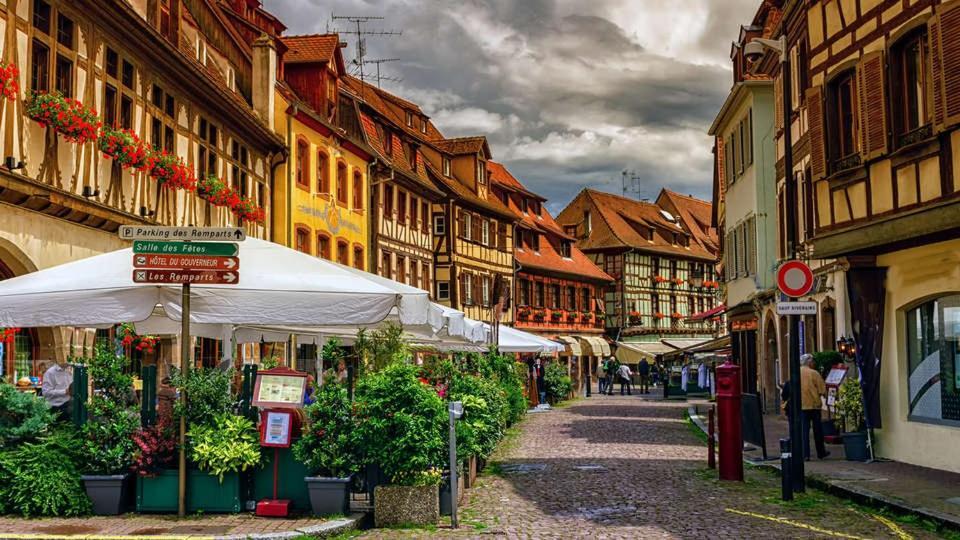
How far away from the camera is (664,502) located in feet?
39.9

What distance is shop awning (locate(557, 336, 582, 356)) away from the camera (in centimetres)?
6100

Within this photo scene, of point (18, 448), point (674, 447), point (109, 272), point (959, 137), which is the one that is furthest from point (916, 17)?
point (18, 448)

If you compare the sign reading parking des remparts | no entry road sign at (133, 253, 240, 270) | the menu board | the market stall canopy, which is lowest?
the menu board

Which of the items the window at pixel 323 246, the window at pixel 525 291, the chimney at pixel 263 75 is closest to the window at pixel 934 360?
the chimney at pixel 263 75

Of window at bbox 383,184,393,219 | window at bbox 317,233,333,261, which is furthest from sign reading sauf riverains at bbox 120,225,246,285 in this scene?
window at bbox 383,184,393,219

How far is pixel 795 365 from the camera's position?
42.8 ft

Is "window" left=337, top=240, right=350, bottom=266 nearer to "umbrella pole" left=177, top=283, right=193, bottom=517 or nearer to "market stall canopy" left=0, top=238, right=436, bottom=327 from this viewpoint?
"market stall canopy" left=0, top=238, right=436, bottom=327

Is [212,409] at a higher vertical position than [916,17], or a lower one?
lower

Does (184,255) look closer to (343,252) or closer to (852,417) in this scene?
(852,417)

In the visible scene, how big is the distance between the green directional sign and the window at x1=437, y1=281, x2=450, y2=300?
3531 cm

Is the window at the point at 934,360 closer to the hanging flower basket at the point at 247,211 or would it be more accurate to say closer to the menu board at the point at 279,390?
the menu board at the point at 279,390

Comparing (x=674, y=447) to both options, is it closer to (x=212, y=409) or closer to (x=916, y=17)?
(x=916, y=17)

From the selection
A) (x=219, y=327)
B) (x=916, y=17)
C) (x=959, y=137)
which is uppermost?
(x=916, y=17)

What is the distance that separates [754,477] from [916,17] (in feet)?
20.3
